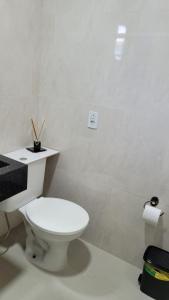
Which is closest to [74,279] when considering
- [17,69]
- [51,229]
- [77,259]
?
[77,259]

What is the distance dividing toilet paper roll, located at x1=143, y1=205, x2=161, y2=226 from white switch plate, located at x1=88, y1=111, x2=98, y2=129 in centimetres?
71

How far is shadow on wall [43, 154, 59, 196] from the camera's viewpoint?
6.95 ft

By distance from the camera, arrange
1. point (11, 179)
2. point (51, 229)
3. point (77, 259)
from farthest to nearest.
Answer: point (77, 259) < point (51, 229) < point (11, 179)

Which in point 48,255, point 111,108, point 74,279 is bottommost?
point 74,279

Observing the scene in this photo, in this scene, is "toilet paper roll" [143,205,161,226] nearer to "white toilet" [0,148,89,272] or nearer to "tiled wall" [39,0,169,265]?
"tiled wall" [39,0,169,265]

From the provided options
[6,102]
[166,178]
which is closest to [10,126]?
[6,102]

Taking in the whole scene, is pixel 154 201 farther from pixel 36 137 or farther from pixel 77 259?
pixel 36 137

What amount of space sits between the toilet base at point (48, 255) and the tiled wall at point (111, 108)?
0.38 metres

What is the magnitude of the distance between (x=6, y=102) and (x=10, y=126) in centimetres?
19

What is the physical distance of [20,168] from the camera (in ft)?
4.32

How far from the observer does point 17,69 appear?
5.85 feet

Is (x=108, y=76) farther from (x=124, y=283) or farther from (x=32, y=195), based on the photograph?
(x=124, y=283)

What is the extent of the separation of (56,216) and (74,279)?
1.59 feet

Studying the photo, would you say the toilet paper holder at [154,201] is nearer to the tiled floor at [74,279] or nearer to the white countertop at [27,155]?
the tiled floor at [74,279]
